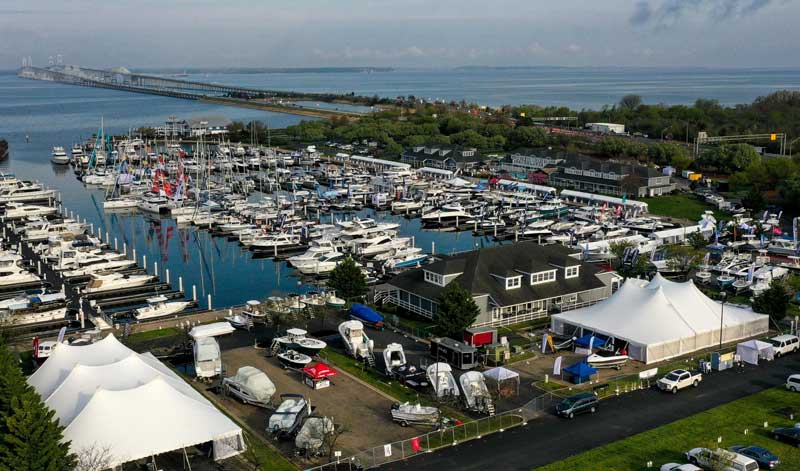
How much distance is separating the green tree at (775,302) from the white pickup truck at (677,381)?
7720 mm

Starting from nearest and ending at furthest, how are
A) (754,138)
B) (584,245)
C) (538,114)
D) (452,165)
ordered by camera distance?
(584,245)
(452,165)
(754,138)
(538,114)

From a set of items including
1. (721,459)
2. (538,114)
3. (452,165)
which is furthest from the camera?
(538,114)

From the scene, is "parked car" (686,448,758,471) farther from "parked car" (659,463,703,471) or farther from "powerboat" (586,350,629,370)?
"powerboat" (586,350,629,370)

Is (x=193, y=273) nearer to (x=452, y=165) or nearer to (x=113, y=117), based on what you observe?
(x=452, y=165)

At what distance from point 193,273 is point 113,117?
120 meters

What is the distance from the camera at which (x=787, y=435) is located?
19953mm

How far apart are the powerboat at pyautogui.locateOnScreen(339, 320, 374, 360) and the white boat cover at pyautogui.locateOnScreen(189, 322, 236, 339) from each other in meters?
4.69

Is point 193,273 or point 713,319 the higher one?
point 713,319

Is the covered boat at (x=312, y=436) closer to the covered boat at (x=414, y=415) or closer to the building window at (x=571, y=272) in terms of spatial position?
the covered boat at (x=414, y=415)

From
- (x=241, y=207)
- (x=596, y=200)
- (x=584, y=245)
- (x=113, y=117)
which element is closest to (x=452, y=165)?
(x=596, y=200)

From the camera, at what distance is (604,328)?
90.1 ft

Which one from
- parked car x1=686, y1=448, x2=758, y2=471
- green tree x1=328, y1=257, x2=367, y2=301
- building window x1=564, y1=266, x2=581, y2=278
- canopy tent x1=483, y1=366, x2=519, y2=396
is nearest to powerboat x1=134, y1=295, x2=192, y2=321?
green tree x1=328, y1=257, x2=367, y2=301

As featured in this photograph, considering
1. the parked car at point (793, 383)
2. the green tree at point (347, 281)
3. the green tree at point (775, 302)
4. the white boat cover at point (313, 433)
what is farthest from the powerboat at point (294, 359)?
the green tree at point (775, 302)

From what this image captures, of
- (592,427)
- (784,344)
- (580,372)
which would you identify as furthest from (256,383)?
(784,344)
